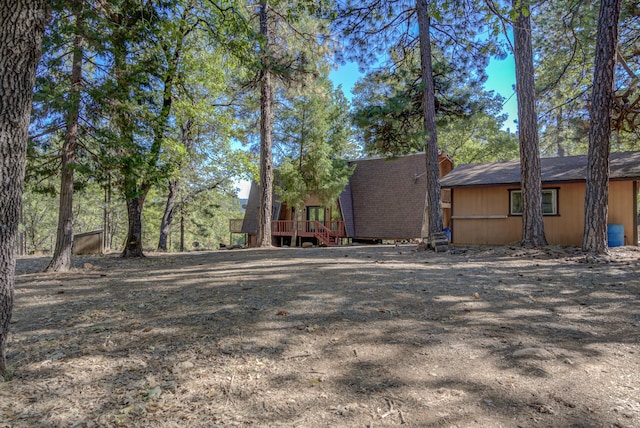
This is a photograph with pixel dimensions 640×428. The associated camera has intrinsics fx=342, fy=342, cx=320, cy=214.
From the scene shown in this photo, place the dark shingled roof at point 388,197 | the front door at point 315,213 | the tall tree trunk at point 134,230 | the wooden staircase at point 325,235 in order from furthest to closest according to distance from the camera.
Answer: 1. the front door at point 315,213
2. the wooden staircase at point 325,235
3. the dark shingled roof at point 388,197
4. the tall tree trunk at point 134,230

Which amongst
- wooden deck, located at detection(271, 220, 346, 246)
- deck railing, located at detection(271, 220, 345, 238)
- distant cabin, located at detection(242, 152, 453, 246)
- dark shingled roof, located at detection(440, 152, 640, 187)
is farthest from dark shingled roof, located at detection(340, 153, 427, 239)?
dark shingled roof, located at detection(440, 152, 640, 187)

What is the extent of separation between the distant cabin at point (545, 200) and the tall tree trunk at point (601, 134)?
351cm

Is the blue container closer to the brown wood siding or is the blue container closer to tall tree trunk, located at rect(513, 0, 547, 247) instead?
the brown wood siding

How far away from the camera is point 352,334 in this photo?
304cm

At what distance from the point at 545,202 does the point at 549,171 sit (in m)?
1.16

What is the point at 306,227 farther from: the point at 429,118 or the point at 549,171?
the point at 549,171

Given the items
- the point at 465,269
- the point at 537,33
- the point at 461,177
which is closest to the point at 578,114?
the point at 537,33

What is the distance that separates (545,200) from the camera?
1187 cm

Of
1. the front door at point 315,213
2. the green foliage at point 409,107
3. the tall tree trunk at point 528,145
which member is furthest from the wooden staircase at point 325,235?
the tall tree trunk at point 528,145

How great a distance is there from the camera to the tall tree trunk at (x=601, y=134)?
743 centimetres

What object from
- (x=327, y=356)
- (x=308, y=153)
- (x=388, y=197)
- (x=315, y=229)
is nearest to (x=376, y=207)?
(x=388, y=197)

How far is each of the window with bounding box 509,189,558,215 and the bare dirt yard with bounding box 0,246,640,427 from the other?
753cm

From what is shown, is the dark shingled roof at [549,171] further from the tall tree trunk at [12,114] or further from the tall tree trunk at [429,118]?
the tall tree trunk at [12,114]

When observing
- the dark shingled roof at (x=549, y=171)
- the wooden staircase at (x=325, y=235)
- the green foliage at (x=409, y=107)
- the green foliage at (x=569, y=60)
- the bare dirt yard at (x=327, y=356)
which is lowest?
the bare dirt yard at (x=327, y=356)
